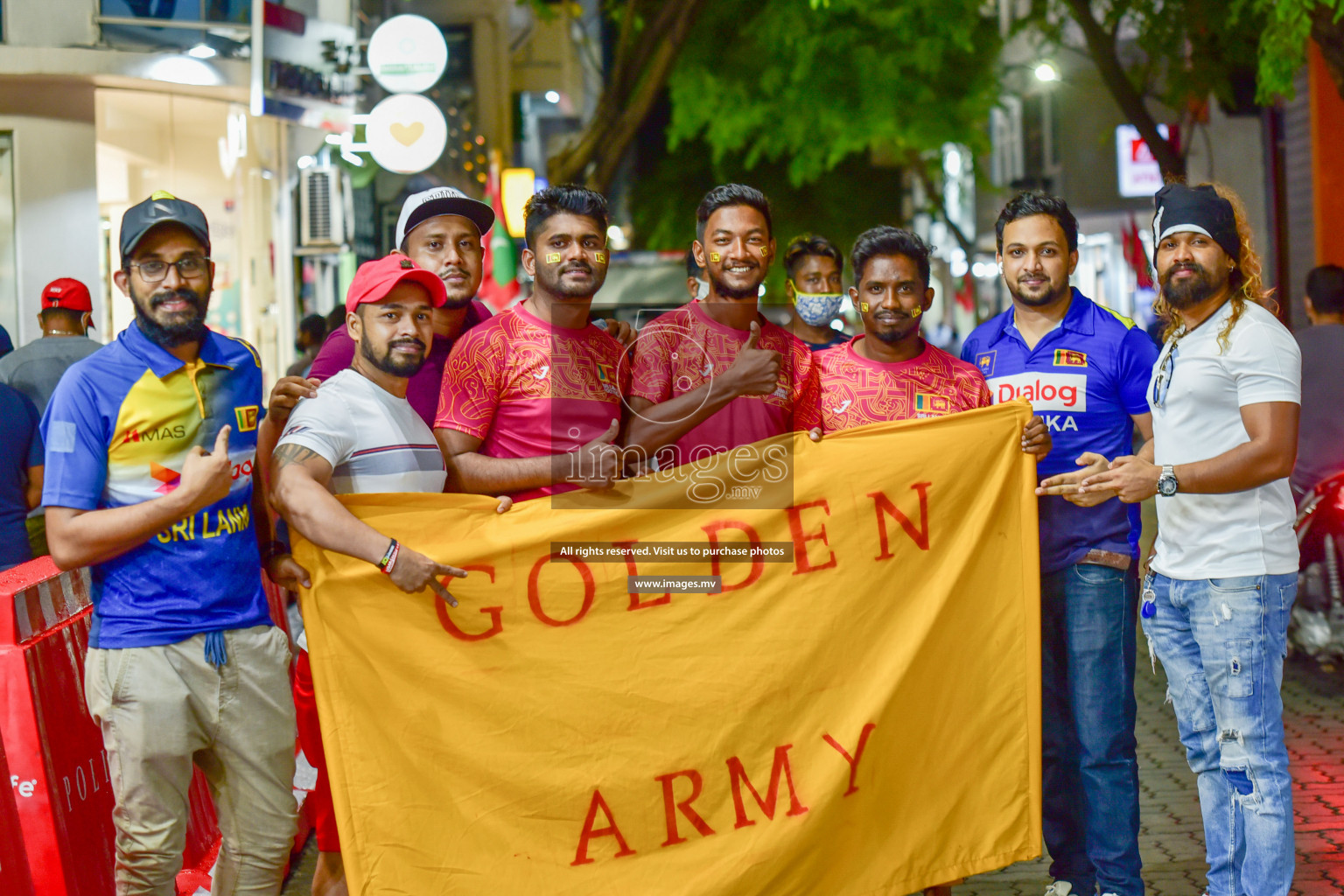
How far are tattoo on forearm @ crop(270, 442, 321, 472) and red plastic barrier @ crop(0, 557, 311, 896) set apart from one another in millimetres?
1106

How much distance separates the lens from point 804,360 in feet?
14.5

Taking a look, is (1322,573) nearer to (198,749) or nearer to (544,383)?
(544,383)

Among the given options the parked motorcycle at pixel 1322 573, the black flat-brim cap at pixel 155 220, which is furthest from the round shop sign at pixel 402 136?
the black flat-brim cap at pixel 155 220

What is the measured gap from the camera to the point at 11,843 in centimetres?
383

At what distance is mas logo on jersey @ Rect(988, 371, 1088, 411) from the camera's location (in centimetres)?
435

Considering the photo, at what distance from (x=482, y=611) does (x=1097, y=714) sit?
2142 mm

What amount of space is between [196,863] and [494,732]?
1.81 meters

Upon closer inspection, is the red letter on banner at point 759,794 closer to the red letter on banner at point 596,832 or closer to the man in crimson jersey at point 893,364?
the red letter on banner at point 596,832

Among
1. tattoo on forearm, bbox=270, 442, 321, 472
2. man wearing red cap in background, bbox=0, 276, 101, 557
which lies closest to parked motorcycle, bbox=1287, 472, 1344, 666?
tattoo on forearm, bbox=270, 442, 321, 472

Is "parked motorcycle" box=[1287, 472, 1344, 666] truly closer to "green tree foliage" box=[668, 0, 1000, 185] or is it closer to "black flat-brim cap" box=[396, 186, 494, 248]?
"black flat-brim cap" box=[396, 186, 494, 248]

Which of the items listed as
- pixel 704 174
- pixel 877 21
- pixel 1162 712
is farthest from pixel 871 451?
pixel 704 174

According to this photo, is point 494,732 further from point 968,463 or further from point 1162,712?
point 1162,712

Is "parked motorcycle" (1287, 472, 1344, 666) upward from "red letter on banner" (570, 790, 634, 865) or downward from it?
upward

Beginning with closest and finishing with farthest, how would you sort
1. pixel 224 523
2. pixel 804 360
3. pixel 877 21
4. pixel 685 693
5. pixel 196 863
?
1. pixel 224 523
2. pixel 685 693
3. pixel 804 360
4. pixel 196 863
5. pixel 877 21
